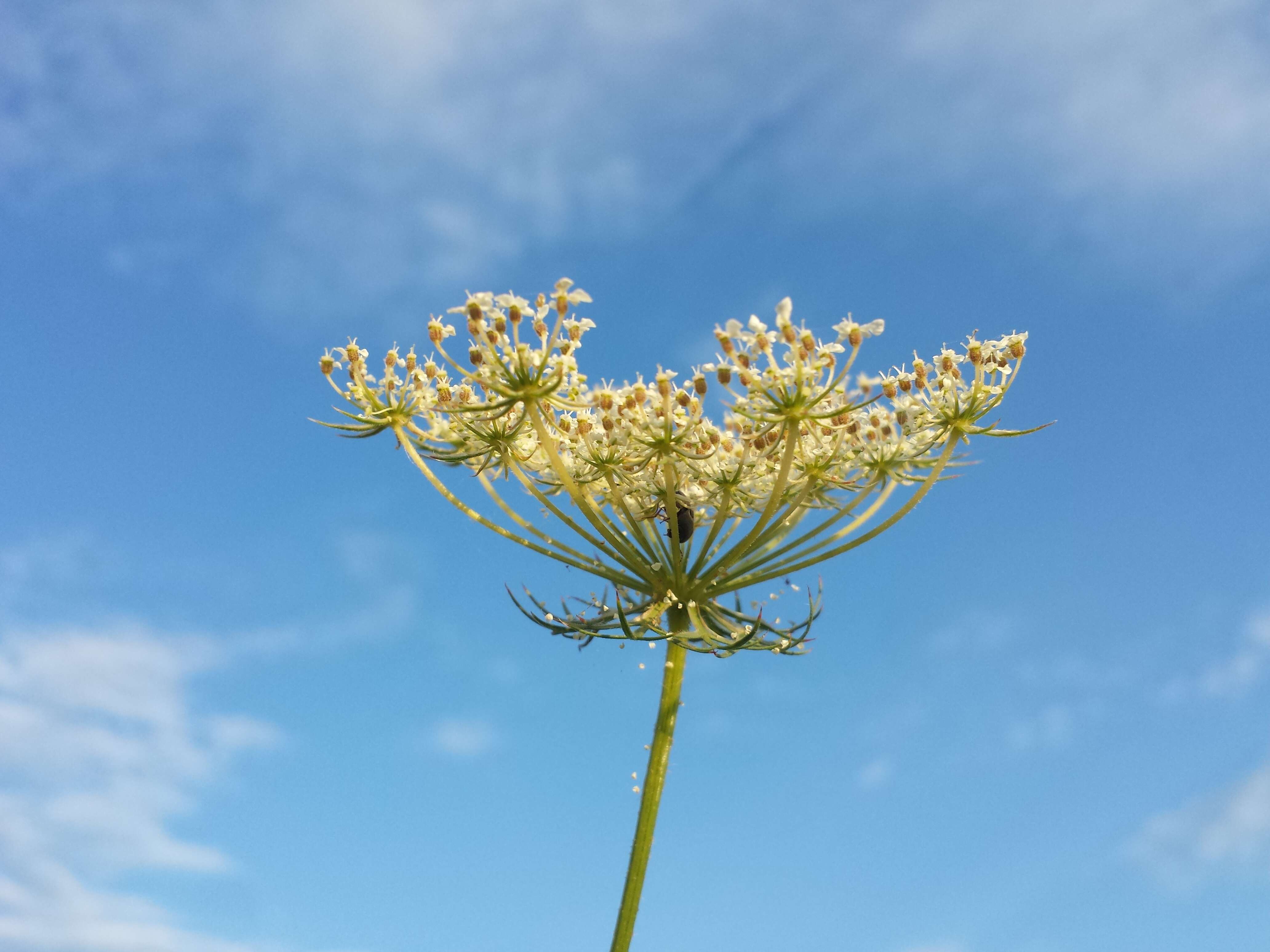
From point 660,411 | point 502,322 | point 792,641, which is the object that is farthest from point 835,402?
point 502,322

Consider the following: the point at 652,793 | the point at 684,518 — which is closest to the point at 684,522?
the point at 684,518

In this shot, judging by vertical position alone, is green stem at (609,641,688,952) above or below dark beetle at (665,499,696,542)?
below

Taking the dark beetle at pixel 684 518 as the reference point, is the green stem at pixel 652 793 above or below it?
below

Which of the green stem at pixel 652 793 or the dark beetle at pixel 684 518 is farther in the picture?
the dark beetle at pixel 684 518

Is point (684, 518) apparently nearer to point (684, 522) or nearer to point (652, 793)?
point (684, 522)

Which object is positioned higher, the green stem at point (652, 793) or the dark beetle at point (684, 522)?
the dark beetle at point (684, 522)

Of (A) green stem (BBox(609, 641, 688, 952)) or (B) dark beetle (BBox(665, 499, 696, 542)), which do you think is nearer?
(A) green stem (BBox(609, 641, 688, 952))

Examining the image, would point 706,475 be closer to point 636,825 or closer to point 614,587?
point 614,587

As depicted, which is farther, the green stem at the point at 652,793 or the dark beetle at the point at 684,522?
the dark beetle at the point at 684,522
